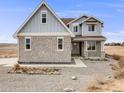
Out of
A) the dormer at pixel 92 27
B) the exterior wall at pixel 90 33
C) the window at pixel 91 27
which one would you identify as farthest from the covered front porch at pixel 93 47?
the window at pixel 91 27

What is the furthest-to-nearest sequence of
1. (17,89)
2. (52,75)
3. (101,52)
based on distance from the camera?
1. (101,52)
2. (52,75)
3. (17,89)

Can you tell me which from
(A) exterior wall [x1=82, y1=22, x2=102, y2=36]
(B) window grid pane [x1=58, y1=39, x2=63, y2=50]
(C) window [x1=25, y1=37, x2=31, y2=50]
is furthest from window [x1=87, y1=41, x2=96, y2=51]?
(C) window [x1=25, y1=37, x2=31, y2=50]

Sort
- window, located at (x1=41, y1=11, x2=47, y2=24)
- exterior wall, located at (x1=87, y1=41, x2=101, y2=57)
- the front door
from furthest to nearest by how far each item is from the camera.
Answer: the front door, exterior wall, located at (x1=87, y1=41, x2=101, y2=57), window, located at (x1=41, y1=11, x2=47, y2=24)

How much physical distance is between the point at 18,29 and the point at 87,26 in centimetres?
1293

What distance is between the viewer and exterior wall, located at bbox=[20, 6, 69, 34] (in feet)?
108

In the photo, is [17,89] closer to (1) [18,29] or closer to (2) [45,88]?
(2) [45,88]

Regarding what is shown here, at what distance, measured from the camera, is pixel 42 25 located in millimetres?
33094

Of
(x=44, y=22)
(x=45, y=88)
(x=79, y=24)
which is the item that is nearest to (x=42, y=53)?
(x=44, y=22)

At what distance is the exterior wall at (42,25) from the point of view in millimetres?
32875

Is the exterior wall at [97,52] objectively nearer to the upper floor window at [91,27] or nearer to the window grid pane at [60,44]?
the upper floor window at [91,27]

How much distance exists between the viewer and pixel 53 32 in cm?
3303

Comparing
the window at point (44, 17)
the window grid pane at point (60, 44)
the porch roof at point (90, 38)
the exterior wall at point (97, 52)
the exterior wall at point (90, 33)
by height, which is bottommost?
the exterior wall at point (97, 52)

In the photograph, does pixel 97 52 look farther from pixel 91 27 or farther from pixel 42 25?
pixel 42 25

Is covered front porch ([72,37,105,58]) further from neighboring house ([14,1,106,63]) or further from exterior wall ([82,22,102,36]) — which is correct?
neighboring house ([14,1,106,63])
